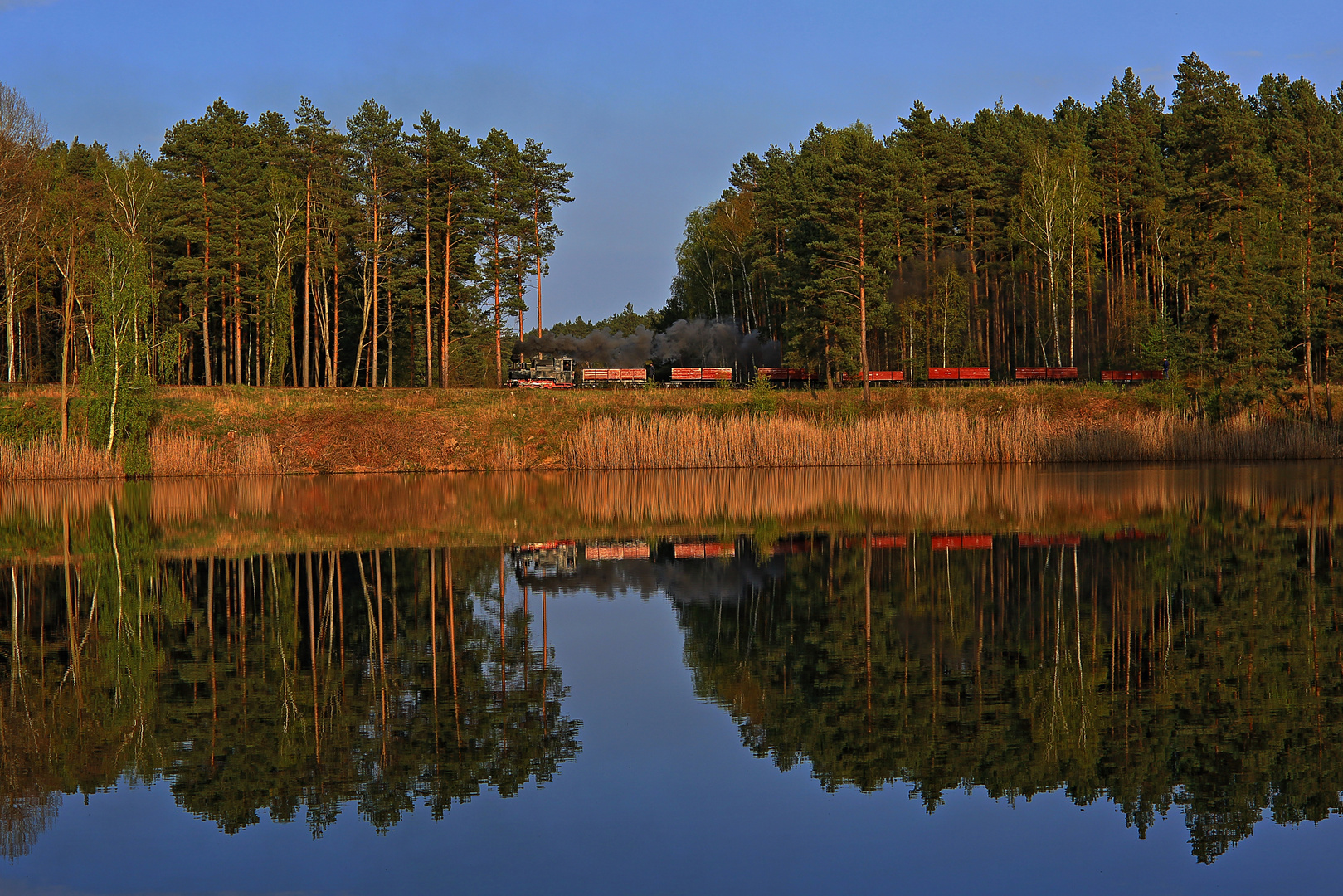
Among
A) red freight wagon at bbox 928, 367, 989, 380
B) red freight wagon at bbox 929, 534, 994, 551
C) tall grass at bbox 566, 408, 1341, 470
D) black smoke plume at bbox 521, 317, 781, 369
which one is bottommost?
red freight wagon at bbox 929, 534, 994, 551

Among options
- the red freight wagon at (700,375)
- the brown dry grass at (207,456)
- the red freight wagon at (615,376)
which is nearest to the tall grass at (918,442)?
the brown dry grass at (207,456)

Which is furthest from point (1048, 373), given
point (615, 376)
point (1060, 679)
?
point (1060, 679)

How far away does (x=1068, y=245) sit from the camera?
62844mm

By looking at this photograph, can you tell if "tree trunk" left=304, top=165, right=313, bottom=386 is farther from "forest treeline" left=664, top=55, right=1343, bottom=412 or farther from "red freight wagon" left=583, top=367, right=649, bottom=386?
"forest treeline" left=664, top=55, right=1343, bottom=412

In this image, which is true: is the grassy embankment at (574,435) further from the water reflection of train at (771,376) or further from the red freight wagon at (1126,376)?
the water reflection of train at (771,376)

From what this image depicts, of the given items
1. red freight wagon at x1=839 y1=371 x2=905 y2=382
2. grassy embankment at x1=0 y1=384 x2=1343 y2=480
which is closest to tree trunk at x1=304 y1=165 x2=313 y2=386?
grassy embankment at x1=0 y1=384 x2=1343 y2=480

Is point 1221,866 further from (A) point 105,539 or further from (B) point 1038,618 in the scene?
(A) point 105,539

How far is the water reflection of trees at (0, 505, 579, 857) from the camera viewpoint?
8898 mm

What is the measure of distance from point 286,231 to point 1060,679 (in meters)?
51.9

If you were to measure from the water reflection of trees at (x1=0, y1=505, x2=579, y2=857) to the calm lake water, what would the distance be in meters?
0.05

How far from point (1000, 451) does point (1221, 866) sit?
40488 millimetres

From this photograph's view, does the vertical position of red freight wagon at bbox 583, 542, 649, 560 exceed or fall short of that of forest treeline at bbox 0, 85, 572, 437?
it falls short

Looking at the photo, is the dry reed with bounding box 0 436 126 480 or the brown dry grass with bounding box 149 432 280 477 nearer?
the dry reed with bounding box 0 436 126 480

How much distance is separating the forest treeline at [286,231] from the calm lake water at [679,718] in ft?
111
